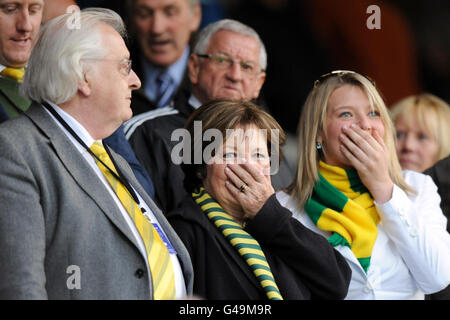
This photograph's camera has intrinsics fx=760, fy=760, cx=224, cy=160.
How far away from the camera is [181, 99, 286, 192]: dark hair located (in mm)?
3119

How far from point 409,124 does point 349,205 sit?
156 cm

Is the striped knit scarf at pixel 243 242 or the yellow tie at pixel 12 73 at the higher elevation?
the yellow tie at pixel 12 73

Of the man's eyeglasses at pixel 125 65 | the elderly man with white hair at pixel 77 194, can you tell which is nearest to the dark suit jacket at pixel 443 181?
the elderly man with white hair at pixel 77 194

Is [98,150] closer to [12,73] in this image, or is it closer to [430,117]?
[12,73]

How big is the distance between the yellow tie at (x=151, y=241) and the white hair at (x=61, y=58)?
9.9 inches

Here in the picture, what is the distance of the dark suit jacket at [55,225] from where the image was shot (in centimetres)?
244

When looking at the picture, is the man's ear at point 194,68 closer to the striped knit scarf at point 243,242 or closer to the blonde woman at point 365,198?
the blonde woman at point 365,198

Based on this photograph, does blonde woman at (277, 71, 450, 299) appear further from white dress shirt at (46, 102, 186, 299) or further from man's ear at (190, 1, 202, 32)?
man's ear at (190, 1, 202, 32)

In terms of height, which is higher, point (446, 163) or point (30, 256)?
point (30, 256)

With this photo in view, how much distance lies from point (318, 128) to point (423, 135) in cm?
147

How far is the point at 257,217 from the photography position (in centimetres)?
303

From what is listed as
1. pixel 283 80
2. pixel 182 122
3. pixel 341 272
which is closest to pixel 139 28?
pixel 182 122
